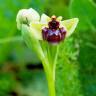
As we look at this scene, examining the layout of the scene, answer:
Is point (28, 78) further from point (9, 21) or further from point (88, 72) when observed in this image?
point (88, 72)

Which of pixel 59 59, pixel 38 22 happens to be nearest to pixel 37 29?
pixel 38 22

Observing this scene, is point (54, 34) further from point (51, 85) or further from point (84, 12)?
point (84, 12)

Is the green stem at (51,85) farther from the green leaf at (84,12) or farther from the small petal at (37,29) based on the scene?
the green leaf at (84,12)

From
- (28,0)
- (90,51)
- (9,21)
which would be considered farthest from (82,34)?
(9,21)

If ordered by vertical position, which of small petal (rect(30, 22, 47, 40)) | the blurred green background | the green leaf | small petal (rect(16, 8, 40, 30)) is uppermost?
small petal (rect(16, 8, 40, 30))

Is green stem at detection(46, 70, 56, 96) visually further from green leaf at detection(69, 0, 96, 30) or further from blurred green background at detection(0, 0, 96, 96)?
green leaf at detection(69, 0, 96, 30)

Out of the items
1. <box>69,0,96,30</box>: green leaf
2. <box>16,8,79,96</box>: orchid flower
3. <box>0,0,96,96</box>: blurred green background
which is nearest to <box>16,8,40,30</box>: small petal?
<box>16,8,79,96</box>: orchid flower
